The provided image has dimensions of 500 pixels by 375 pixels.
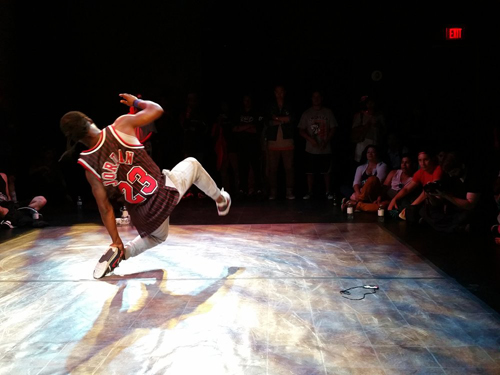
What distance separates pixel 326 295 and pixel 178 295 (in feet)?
3.07

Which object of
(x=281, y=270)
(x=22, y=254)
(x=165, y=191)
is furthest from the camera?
(x=22, y=254)

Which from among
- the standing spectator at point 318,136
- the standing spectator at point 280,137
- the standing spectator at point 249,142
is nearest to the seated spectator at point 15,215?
the standing spectator at point 249,142

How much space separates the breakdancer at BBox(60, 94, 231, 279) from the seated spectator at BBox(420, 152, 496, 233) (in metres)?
2.81

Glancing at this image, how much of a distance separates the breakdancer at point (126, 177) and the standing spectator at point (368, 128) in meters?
4.49

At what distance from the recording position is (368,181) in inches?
272

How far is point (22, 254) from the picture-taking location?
482cm

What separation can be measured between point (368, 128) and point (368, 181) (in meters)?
1.29

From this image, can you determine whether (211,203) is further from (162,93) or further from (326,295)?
(326,295)

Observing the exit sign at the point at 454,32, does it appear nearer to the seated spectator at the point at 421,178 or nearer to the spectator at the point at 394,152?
the spectator at the point at 394,152

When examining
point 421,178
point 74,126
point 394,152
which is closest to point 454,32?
point 394,152

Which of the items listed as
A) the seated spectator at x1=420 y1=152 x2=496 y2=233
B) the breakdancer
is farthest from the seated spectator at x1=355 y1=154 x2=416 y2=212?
the breakdancer

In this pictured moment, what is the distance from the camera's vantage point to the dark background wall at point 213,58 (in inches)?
332

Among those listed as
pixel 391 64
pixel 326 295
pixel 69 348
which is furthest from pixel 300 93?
pixel 69 348

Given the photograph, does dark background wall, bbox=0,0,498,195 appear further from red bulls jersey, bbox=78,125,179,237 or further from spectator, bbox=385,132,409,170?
red bulls jersey, bbox=78,125,179,237
